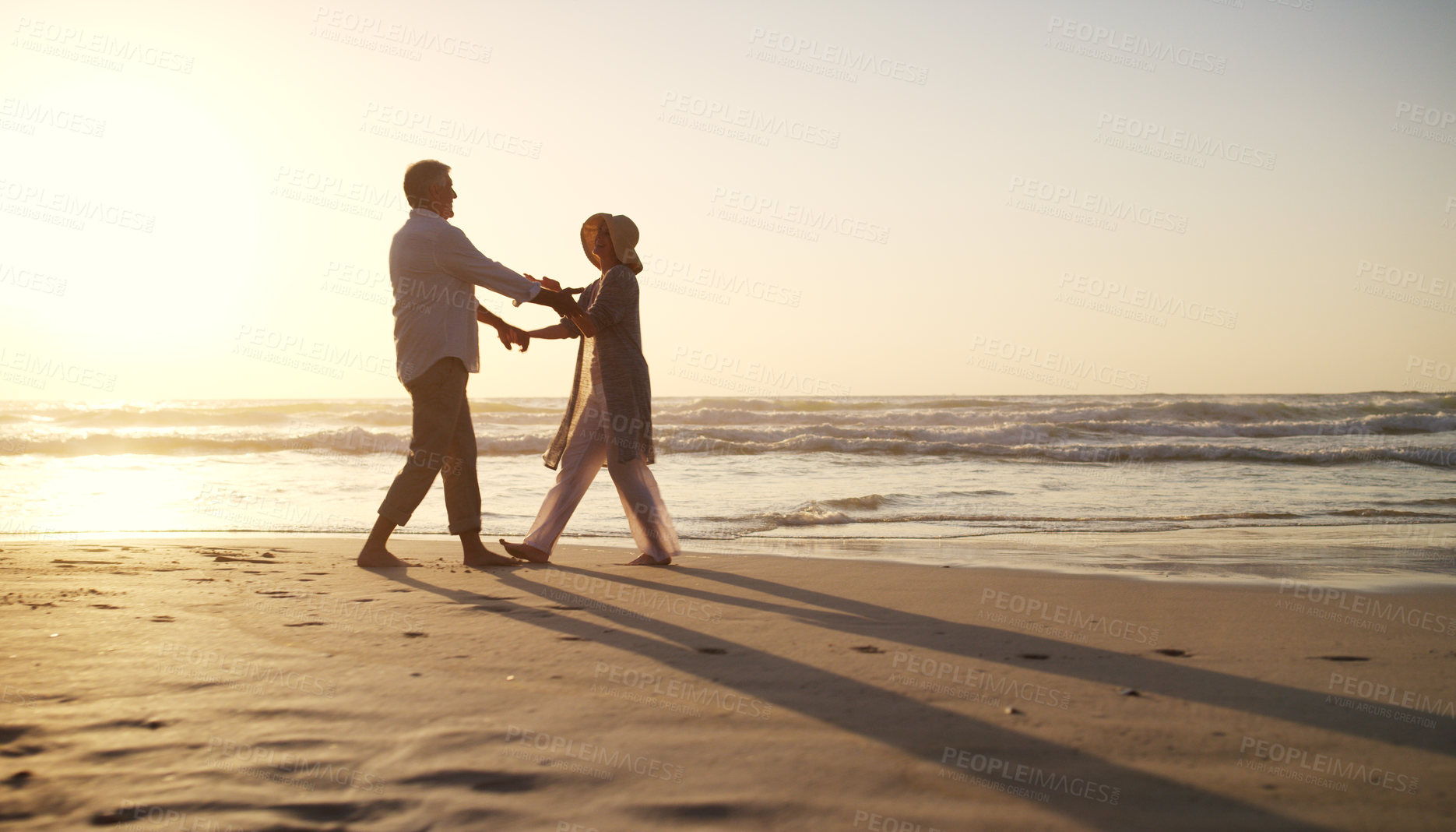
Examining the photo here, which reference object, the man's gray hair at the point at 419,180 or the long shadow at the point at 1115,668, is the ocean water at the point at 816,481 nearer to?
the long shadow at the point at 1115,668

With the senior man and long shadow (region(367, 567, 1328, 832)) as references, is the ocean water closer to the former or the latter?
the senior man

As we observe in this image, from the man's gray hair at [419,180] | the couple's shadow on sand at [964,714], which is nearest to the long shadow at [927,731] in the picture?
the couple's shadow on sand at [964,714]

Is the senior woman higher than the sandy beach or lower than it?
higher

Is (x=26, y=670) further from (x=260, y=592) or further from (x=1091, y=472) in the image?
(x=1091, y=472)

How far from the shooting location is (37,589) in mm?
3654

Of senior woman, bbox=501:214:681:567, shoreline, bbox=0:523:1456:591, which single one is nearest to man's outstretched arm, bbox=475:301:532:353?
senior woman, bbox=501:214:681:567

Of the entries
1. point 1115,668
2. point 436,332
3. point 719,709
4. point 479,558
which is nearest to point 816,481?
point 479,558

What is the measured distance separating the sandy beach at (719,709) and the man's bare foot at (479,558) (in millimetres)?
831

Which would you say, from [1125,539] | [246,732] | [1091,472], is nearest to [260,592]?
[246,732]

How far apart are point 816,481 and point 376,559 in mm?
5995

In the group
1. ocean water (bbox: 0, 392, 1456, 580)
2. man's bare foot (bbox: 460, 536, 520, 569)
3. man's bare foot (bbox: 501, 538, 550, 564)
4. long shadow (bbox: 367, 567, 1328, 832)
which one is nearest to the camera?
long shadow (bbox: 367, 567, 1328, 832)

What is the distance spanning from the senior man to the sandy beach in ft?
2.78

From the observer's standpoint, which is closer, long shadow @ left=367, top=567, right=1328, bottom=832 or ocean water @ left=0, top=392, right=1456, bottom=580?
long shadow @ left=367, top=567, right=1328, bottom=832

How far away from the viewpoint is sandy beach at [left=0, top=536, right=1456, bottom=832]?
1706mm
